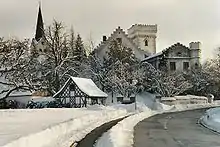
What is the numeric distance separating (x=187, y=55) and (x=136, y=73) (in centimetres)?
1733

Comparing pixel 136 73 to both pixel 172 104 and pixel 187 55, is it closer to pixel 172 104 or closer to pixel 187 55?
pixel 172 104

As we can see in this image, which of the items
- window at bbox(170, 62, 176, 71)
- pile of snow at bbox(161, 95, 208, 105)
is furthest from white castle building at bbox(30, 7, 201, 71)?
pile of snow at bbox(161, 95, 208, 105)

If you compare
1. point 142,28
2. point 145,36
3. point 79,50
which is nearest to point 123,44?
point 79,50

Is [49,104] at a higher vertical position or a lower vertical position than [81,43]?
lower

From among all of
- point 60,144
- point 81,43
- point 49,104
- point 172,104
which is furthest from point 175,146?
point 81,43

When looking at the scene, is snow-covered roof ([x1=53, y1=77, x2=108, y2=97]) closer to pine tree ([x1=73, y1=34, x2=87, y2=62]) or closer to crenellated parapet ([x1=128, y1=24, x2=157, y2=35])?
pine tree ([x1=73, y1=34, x2=87, y2=62])

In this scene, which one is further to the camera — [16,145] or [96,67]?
[96,67]

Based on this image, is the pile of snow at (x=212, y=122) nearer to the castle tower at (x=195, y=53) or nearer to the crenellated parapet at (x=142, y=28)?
the castle tower at (x=195, y=53)

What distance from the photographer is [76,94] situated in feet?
194

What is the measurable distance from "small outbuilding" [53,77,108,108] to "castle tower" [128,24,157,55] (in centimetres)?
4593

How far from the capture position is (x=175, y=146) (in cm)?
1786

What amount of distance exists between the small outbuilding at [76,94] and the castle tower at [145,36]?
45934mm

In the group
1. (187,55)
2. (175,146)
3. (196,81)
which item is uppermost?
(187,55)

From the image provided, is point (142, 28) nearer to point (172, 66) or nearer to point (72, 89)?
point (172, 66)
